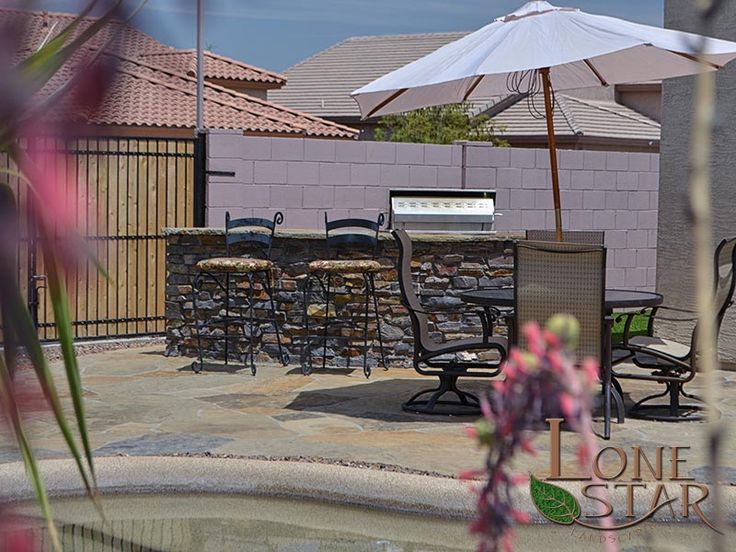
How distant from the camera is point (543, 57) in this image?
6773 mm

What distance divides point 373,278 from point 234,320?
1077 mm

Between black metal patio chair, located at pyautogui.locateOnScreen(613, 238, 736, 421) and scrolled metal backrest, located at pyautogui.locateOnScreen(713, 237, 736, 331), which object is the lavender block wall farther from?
scrolled metal backrest, located at pyautogui.locateOnScreen(713, 237, 736, 331)

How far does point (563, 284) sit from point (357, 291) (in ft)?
9.81

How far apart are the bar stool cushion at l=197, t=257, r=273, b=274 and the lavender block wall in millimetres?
2132

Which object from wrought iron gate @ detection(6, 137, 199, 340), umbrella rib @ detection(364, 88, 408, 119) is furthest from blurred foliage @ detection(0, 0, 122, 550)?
wrought iron gate @ detection(6, 137, 199, 340)

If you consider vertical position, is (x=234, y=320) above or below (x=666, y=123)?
below

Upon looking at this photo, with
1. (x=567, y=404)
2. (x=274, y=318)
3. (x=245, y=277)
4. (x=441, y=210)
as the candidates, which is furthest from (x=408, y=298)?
(x=567, y=404)

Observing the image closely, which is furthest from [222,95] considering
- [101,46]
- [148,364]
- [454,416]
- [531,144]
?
[101,46]

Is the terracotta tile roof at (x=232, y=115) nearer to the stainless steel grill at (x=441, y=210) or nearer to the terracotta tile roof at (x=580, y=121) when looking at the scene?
the stainless steel grill at (x=441, y=210)

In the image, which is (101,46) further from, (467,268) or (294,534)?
(467,268)

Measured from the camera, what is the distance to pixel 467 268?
880 cm

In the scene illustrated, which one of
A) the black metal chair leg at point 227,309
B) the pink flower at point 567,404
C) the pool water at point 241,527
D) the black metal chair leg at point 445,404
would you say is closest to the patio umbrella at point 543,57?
the black metal chair leg at point 445,404

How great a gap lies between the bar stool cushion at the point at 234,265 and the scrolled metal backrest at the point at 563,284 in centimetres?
274
